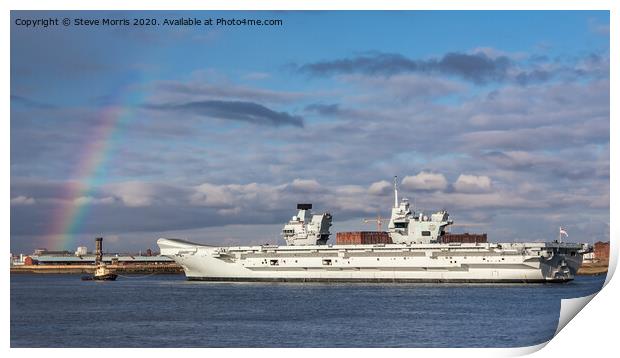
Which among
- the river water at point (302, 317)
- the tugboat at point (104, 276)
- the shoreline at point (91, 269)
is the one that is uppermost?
the river water at point (302, 317)

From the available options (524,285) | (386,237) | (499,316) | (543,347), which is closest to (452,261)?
(524,285)

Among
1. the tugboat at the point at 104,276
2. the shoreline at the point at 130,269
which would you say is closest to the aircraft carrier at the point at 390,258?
the tugboat at the point at 104,276

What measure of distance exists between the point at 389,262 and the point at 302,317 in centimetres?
1830

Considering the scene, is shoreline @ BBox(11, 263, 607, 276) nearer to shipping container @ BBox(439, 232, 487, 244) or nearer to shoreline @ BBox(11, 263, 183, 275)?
shoreline @ BBox(11, 263, 183, 275)

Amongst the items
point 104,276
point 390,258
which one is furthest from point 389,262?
point 104,276

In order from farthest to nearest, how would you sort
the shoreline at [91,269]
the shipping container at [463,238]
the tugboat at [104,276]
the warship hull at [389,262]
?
the shoreline at [91,269] < the tugboat at [104,276] < the shipping container at [463,238] < the warship hull at [389,262]

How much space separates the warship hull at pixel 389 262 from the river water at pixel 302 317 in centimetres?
121

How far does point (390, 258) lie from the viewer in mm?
51250

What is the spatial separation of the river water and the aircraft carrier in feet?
4.34

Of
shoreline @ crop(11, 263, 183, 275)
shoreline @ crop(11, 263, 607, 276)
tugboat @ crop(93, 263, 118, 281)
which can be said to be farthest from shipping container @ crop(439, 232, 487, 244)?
shoreline @ crop(11, 263, 183, 275)

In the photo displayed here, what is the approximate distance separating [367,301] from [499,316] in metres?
7.79

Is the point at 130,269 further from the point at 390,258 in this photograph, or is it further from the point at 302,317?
the point at 302,317

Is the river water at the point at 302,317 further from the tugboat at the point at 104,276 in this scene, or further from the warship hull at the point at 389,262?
the tugboat at the point at 104,276

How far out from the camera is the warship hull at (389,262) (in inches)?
1911
